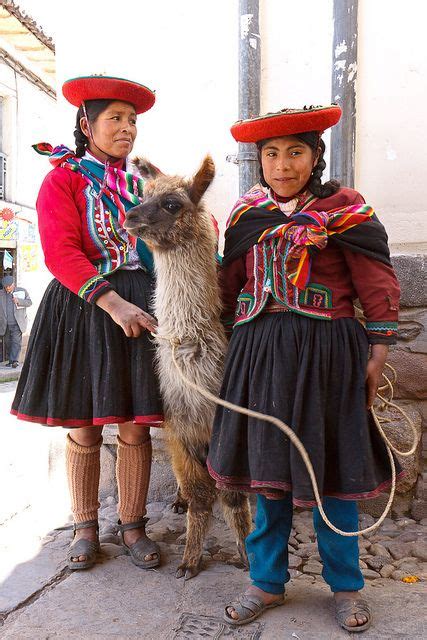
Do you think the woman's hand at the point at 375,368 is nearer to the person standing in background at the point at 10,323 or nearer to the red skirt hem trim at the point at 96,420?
the red skirt hem trim at the point at 96,420

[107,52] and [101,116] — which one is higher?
[107,52]

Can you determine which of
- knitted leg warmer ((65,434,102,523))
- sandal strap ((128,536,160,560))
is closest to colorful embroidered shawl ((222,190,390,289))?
knitted leg warmer ((65,434,102,523))

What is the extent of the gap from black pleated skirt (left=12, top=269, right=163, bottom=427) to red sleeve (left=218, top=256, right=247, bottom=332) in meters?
0.36

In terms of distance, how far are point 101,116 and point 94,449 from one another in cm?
150

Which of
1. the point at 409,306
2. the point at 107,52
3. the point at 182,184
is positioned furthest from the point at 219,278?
the point at 107,52

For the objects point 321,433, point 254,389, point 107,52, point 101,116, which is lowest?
point 321,433

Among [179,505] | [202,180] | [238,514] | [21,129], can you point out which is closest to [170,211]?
[202,180]

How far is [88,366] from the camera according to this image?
107 inches

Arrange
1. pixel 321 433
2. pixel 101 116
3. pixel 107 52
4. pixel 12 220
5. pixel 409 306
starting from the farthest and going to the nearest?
pixel 12 220 → pixel 107 52 → pixel 409 306 → pixel 101 116 → pixel 321 433

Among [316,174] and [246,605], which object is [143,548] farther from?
[316,174]

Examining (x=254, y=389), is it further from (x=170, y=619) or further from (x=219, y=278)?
(x=170, y=619)

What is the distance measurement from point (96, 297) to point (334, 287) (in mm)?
968

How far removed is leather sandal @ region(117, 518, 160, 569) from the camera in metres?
2.76

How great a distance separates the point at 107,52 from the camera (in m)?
3.80
